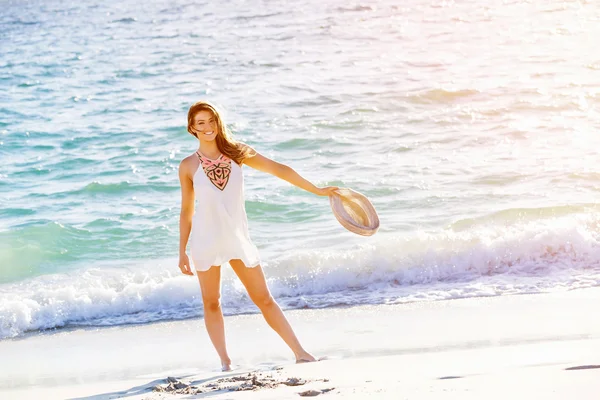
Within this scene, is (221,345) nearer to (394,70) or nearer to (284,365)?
(284,365)

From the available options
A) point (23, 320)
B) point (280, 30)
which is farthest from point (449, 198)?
point (280, 30)

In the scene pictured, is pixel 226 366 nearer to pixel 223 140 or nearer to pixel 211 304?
pixel 211 304

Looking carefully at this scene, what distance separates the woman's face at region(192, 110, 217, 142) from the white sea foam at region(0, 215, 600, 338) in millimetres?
2847

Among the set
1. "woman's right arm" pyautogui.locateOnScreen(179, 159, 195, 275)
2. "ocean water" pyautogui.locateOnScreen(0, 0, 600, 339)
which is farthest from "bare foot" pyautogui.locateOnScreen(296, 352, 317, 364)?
"ocean water" pyautogui.locateOnScreen(0, 0, 600, 339)

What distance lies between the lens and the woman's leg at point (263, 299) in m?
4.96

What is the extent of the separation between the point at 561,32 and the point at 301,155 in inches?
351

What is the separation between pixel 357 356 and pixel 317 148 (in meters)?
7.31

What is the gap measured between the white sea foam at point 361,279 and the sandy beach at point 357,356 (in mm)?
385

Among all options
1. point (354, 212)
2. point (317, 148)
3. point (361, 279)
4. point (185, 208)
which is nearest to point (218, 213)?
point (185, 208)

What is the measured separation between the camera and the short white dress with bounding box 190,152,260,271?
4.80 m

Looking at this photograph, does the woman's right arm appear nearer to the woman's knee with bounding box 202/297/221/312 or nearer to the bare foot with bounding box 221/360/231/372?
the woman's knee with bounding box 202/297/221/312

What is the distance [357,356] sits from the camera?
5484 mm

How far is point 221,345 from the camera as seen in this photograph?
5.16 meters

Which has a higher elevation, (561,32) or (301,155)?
(561,32)
